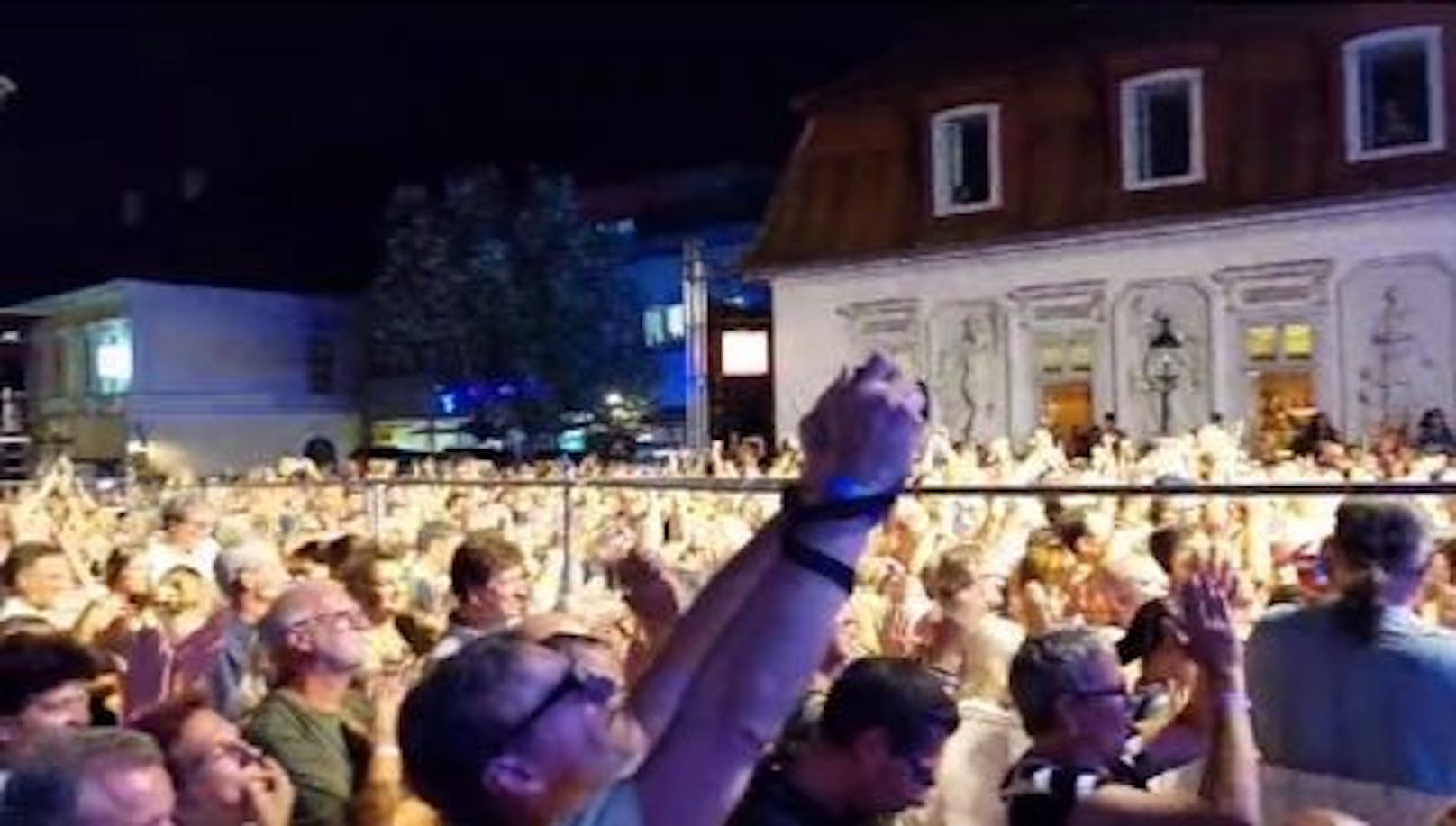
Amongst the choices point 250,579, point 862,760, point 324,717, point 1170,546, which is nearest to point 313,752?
point 324,717

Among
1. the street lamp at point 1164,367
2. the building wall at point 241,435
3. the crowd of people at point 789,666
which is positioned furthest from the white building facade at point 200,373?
the crowd of people at point 789,666

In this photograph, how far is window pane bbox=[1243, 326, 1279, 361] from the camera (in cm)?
2916

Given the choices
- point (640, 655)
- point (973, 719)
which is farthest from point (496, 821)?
point (973, 719)

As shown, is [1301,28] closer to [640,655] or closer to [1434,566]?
[1434,566]

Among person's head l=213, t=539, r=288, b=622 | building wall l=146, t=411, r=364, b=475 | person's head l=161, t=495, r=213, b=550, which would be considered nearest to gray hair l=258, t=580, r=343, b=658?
person's head l=213, t=539, r=288, b=622

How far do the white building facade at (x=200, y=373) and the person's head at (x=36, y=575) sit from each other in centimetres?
5151

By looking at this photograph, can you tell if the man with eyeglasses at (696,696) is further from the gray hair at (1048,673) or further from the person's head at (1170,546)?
the person's head at (1170,546)

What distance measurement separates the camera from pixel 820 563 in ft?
8.66

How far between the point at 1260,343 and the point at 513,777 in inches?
1091

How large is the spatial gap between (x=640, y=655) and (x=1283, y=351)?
25.2 m

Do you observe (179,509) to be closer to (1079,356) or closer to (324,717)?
(324,717)

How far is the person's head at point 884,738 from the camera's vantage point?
364 centimetres

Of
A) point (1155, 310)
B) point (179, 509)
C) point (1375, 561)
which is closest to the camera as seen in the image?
point (1375, 561)

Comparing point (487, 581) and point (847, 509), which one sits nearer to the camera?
point (847, 509)
